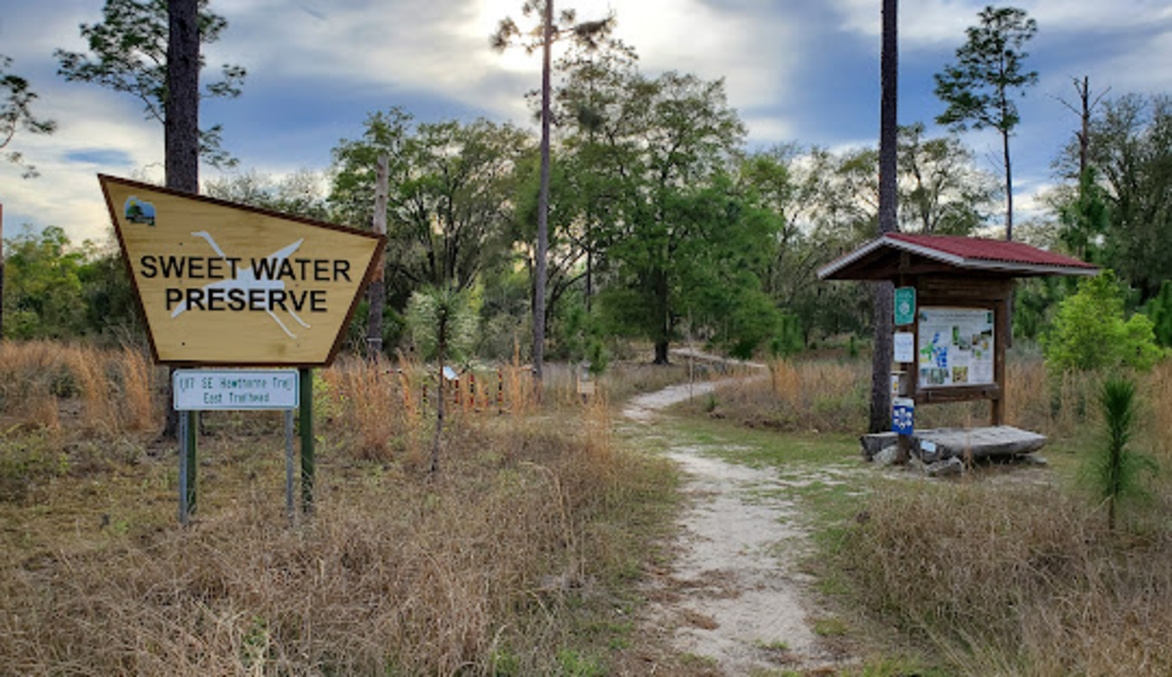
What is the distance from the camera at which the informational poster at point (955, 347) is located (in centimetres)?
934

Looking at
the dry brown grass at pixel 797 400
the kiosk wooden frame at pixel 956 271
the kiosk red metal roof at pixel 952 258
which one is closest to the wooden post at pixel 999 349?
the kiosk wooden frame at pixel 956 271

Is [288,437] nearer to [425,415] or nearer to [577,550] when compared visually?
[577,550]

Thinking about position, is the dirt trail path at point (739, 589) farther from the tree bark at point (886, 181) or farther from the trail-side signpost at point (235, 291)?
the tree bark at point (886, 181)

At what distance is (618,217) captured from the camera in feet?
91.7

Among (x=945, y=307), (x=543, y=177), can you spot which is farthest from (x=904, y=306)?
(x=543, y=177)

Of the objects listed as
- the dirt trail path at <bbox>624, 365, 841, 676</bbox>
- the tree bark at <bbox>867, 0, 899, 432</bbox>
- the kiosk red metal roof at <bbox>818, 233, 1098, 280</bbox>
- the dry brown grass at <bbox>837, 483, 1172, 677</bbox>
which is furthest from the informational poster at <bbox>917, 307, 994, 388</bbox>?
the dry brown grass at <bbox>837, 483, 1172, 677</bbox>

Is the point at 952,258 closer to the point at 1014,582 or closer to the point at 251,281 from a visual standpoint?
the point at 1014,582

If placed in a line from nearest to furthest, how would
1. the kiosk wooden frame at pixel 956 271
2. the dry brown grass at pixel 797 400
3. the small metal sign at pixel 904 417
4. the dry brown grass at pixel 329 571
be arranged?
the dry brown grass at pixel 329 571 < the kiosk wooden frame at pixel 956 271 < the small metal sign at pixel 904 417 < the dry brown grass at pixel 797 400

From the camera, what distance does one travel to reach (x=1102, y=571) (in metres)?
4.54

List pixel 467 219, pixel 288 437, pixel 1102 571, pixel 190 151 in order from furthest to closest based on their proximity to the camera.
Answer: pixel 467 219, pixel 190 151, pixel 288 437, pixel 1102 571

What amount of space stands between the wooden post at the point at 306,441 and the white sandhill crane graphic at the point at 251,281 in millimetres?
337

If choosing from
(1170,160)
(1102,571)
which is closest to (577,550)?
(1102,571)

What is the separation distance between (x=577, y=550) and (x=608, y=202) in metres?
23.9

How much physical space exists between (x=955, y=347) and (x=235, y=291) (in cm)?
824
